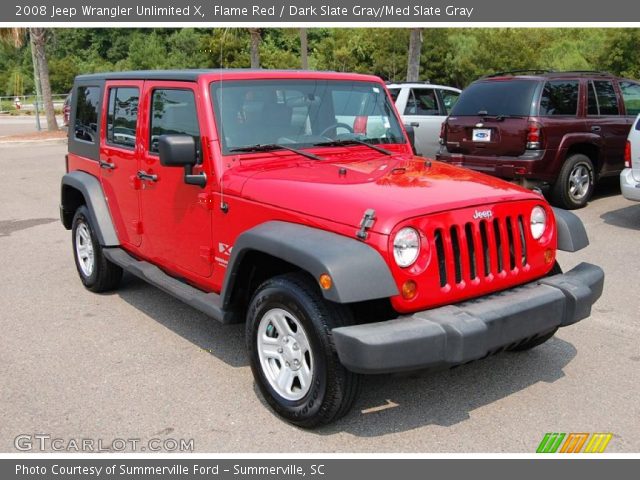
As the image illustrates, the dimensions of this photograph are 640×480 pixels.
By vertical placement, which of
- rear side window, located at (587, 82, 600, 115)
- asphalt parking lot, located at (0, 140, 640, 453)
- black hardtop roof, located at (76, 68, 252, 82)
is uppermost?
black hardtop roof, located at (76, 68, 252, 82)

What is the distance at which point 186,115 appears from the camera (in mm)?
4621

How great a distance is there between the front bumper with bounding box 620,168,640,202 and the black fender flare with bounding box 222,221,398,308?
5965mm

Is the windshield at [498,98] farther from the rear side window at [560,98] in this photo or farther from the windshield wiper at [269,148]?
the windshield wiper at [269,148]

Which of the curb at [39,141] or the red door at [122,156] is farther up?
the red door at [122,156]

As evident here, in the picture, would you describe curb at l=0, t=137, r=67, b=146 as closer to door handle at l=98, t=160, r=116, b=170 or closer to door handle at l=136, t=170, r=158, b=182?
door handle at l=98, t=160, r=116, b=170

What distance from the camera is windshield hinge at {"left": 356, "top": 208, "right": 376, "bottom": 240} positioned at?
3412 millimetres

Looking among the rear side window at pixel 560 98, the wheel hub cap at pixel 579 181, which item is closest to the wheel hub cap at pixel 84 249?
the rear side window at pixel 560 98

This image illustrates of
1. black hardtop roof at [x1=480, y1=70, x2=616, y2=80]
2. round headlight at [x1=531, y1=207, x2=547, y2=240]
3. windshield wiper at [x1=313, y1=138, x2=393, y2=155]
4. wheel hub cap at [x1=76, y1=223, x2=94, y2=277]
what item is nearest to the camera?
round headlight at [x1=531, y1=207, x2=547, y2=240]

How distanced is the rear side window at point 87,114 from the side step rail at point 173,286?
1.12 m

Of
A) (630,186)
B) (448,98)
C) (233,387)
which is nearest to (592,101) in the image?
(630,186)

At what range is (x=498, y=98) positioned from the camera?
9.49 meters

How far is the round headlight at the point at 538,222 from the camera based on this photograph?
402cm

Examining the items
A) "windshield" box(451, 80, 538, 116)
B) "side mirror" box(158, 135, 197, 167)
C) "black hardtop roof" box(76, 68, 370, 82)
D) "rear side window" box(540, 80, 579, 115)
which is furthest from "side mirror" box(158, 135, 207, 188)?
"rear side window" box(540, 80, 579, 115)
